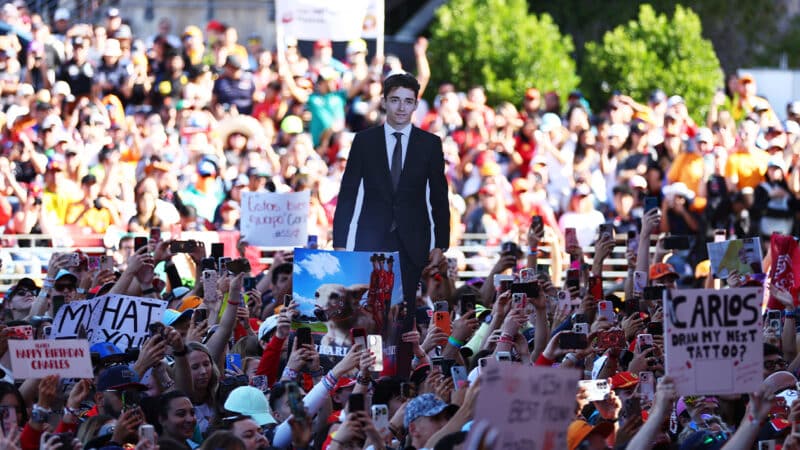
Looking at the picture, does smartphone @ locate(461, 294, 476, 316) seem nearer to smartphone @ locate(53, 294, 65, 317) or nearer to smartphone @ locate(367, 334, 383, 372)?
smartphone @ locate(367, 334, 383, 372)

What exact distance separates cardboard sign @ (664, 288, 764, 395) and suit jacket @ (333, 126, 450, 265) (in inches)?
144

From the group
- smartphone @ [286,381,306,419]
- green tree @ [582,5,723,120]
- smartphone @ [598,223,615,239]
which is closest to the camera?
smartphone @ [286,381,306,419]

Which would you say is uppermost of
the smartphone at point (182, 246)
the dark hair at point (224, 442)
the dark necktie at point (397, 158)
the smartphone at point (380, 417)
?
the dark necktie at point (397, 158)

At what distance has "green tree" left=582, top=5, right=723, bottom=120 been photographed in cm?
3053

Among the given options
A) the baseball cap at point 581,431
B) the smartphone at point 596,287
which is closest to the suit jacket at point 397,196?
the smartphone at point 596,287

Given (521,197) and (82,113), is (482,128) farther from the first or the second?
(82,113)

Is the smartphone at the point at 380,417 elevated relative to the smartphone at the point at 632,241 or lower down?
lower down

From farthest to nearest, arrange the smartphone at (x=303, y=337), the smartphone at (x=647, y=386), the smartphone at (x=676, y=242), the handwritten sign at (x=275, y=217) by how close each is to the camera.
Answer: the handwritten sign at (x=275, y=217), the smartphone at (x=676, y=242), the smartphone at (x=303, y=337), the smartphone at (x=647, y=386)

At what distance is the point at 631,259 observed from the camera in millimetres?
14938

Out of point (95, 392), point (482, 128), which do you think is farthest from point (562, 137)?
point (95, 392)

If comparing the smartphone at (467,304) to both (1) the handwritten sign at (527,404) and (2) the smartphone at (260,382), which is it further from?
(1) the handwritten sign at (527,404)

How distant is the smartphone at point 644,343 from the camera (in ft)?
34.4

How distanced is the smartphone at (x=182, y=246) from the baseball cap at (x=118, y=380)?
347 cm

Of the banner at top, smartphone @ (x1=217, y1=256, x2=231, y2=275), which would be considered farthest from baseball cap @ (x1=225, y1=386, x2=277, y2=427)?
the banner at top
